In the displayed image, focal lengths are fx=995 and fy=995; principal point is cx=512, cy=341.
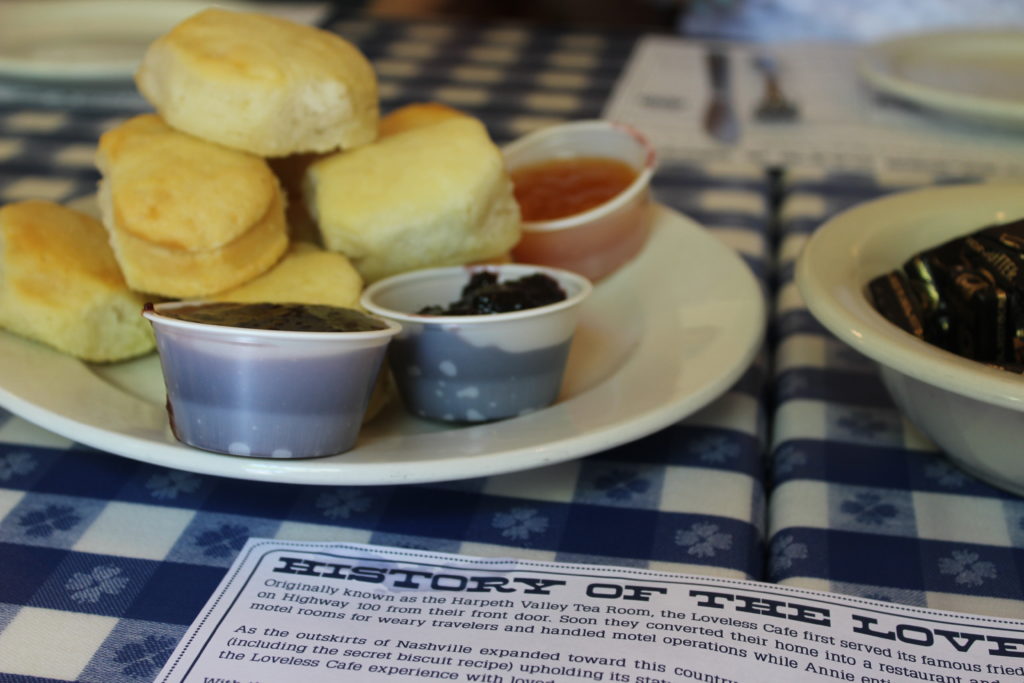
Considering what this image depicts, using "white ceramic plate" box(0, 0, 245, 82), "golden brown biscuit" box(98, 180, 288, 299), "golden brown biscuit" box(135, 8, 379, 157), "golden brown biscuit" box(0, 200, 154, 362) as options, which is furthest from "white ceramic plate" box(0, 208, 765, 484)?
"white ceramic plate" box(0, 0, 245, 82)

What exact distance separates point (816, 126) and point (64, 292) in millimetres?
1569

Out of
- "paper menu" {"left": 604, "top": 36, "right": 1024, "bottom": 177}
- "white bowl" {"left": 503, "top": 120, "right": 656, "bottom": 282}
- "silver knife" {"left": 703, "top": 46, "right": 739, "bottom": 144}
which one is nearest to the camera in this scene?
"white bowl" {"left": 503, "top": 120, "right": 656, "bottom": 282}

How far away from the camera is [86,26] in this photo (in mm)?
2594

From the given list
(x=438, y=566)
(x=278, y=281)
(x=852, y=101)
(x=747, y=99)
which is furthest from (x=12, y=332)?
(x=852, y=101)

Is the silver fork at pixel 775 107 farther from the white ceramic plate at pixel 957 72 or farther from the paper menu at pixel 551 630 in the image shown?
the paper menu at pixel 551 630

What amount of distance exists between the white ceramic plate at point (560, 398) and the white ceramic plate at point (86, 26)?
1460mm

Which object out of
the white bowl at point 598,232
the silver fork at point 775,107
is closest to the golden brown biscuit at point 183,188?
the white bowl at point 598,232

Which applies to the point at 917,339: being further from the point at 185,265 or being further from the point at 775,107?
the point at 775,107

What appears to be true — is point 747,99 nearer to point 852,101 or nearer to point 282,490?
point 852,101

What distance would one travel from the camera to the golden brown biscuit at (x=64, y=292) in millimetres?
1175

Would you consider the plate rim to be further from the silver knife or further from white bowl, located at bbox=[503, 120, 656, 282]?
the silver knife

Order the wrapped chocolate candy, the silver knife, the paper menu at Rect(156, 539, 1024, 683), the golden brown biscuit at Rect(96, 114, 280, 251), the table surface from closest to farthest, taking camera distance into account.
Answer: the paper menu at Rect(156, 539, 1024, 683), the table surface, the wrapped chocolate candy, the golden brown biscuit at Rect(96, 114, 280, 251), the silver knife

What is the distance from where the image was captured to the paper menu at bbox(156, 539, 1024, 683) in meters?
0.82

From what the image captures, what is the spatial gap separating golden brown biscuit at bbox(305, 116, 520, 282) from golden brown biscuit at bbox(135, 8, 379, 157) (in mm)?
50
